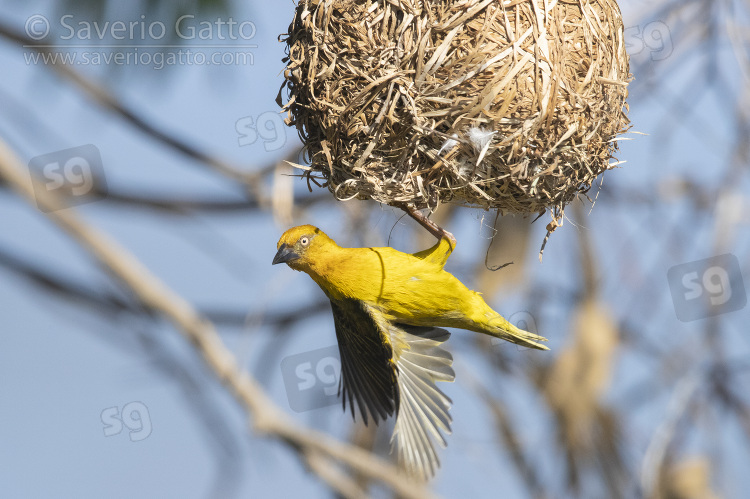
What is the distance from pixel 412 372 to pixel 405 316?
27 cm

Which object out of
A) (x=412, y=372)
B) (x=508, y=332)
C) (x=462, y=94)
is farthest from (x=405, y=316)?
(x=462, y=94)

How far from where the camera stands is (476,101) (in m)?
2.14

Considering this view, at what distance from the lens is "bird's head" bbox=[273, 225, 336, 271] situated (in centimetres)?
257

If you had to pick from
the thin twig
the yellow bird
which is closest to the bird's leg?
the yellow bird

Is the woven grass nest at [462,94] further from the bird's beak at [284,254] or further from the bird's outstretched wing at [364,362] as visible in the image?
the bird's outstretched wing at [364,362]

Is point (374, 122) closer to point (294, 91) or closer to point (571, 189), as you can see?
point (294, 91)

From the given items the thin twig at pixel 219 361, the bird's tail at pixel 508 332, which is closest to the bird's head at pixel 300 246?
the bird's tail at pixel 508 332

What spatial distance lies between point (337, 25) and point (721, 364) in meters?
4.57

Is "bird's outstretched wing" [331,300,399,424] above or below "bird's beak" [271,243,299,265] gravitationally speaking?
below

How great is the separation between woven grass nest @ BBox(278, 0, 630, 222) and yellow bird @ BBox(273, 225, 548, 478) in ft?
1.04

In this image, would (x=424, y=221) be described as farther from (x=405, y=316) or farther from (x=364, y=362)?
(x=364, y=362)

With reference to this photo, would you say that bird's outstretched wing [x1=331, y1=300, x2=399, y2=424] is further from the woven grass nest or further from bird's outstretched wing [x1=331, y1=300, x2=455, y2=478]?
the woven grass nest

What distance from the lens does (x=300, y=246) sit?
2.59 metres

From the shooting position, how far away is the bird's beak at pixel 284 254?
2572 millimetres
